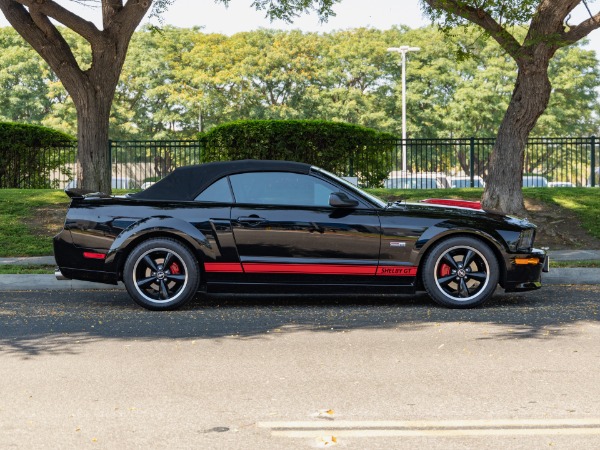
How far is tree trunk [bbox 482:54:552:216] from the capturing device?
16312mm

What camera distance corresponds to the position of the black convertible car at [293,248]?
9.40 meters

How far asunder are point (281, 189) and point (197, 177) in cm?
90

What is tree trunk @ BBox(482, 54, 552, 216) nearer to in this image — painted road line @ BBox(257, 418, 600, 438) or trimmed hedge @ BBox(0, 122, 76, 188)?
trimmed hedge @ BBox(0, 122, 76, 188)

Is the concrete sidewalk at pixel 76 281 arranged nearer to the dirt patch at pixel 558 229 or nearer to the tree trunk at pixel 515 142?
the dirt patch at pixel 558 229

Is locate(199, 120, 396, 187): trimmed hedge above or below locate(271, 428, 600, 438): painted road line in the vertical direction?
above

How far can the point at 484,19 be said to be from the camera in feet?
53.5

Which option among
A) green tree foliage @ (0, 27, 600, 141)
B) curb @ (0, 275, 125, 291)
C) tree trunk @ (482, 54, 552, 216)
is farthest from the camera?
green tree foliage @ (0, 27, 600, 141)

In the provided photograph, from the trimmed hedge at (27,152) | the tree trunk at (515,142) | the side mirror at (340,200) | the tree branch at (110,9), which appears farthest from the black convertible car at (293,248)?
the trimmed hedge at (27,152)

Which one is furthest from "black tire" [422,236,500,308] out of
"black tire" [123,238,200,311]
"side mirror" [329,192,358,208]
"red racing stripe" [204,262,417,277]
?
"black tire" [123,238,200,311]

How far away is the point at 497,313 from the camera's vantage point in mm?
9203

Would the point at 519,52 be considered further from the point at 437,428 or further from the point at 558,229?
the point at 437,428

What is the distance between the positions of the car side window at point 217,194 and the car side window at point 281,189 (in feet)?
0.24

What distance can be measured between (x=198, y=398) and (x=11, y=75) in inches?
1912

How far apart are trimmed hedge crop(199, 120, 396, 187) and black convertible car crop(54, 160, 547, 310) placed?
38.4 ft
